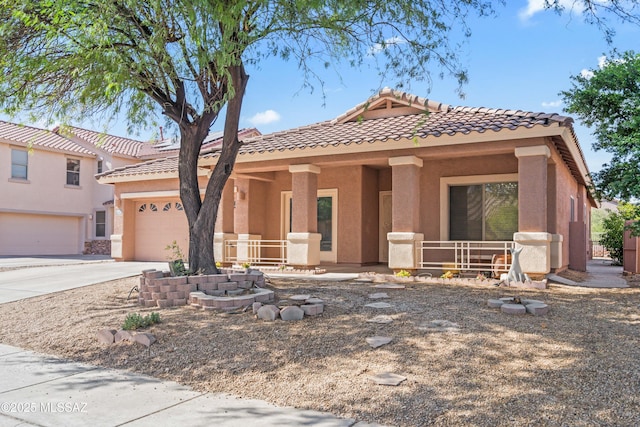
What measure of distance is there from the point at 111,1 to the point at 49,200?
2284 centimetres

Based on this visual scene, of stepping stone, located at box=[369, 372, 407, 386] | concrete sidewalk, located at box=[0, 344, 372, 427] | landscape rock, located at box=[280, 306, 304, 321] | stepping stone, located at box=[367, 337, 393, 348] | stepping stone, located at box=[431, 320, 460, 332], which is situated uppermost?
landscape rock, located at box=[280, 306, 304, 321]

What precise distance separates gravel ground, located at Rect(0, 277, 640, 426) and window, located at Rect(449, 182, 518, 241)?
440 cm

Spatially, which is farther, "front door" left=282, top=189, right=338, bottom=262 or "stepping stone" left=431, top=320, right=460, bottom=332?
"front door" left=282, top=189, right=338, bottom=262

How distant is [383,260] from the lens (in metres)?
15.7

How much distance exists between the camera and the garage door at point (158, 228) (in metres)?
19.3

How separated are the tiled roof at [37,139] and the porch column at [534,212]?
75.7 feet

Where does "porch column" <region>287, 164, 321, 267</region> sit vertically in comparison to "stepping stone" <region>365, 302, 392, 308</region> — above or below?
above

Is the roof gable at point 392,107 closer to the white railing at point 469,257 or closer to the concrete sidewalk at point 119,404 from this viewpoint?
the white railing at point 469,257

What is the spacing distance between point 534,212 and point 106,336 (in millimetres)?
8209

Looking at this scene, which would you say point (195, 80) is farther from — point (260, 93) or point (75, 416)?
point (75, 416)

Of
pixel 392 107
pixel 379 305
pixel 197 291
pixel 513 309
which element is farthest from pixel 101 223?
pixel 513 309

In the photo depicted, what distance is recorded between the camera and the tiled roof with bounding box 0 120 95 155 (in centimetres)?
2567

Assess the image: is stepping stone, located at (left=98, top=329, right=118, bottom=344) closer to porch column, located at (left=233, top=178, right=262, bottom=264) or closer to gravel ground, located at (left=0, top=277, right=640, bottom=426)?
gravel ground, located at (left=0, top=277, right=640, bottom=426)

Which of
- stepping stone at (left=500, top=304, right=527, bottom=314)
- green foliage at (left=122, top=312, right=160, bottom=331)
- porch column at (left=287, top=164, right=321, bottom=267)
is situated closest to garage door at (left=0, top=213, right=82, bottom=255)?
porch column at (left=287, top=164, right=321, bottom=267)
